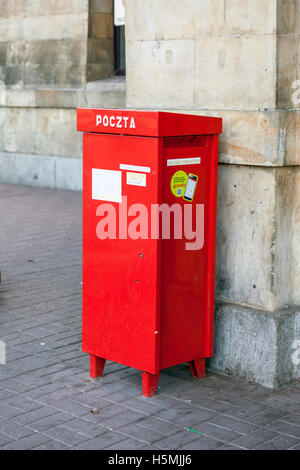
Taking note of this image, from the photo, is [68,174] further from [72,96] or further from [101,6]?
[101,6]

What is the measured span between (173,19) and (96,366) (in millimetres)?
2317

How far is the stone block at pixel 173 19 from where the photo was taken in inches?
205

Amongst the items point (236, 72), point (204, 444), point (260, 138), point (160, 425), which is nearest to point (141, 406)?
point (160, 425)

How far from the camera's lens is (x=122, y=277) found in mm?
4996

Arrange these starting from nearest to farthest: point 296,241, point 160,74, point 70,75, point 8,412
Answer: point 8,412
point 296,241
point 160,74
point 70,75

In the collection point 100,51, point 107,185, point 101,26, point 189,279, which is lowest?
point 189,279

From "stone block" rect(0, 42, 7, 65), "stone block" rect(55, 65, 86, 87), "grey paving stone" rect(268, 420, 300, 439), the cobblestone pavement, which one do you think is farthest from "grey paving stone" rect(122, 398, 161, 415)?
"stone block" rect(0, 42, 7, 65)

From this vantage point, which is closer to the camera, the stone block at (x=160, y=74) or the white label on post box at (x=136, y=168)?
the white label on post box at (x=136, y=168)

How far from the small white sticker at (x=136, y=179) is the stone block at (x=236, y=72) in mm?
842

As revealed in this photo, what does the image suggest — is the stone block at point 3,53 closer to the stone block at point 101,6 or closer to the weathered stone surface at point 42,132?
the weathered stone surface at point 42,132

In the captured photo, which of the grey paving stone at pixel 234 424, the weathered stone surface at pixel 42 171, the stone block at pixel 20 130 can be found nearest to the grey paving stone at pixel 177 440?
the grey paving stone at pixel 234 424

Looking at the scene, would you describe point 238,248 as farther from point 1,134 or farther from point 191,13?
point 1,134

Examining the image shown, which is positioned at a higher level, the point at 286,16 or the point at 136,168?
the point at 286,16

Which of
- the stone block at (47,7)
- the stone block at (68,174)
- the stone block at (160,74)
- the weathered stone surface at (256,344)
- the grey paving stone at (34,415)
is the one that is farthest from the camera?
the stone block at (68,174)
